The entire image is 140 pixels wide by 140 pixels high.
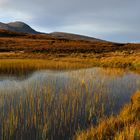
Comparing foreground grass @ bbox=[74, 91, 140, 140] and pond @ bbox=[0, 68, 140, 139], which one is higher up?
foreground grass @ bbox=[74, 91, 140, 140]

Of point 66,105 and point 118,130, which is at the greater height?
point 118,130

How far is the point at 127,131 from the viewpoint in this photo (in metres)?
6.68

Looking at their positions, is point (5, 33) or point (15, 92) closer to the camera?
point (15, 92)

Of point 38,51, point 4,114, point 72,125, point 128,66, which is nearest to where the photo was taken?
point 72,125

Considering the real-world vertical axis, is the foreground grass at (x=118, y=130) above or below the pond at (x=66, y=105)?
above

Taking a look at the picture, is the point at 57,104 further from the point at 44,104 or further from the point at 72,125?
the point at 72,125

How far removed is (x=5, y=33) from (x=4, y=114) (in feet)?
257

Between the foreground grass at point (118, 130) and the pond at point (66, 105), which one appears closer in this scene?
the foreground grass at point (118, 130)

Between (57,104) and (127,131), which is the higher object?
(127,131)

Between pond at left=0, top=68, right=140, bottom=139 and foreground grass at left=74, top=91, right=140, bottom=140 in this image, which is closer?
foreground grass at left=74, top=91, right=140, bottom=140

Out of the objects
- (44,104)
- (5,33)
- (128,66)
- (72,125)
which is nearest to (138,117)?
(72,125)

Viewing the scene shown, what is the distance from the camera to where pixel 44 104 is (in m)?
11.2

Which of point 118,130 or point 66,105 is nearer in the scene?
point 118,130

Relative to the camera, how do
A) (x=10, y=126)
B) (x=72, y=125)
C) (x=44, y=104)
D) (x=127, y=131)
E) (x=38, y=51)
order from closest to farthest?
(x=127, y=131)
(x=10, y=126)
(x=72, y=125)
(x=44, y=104)
(x=38, y=51)
